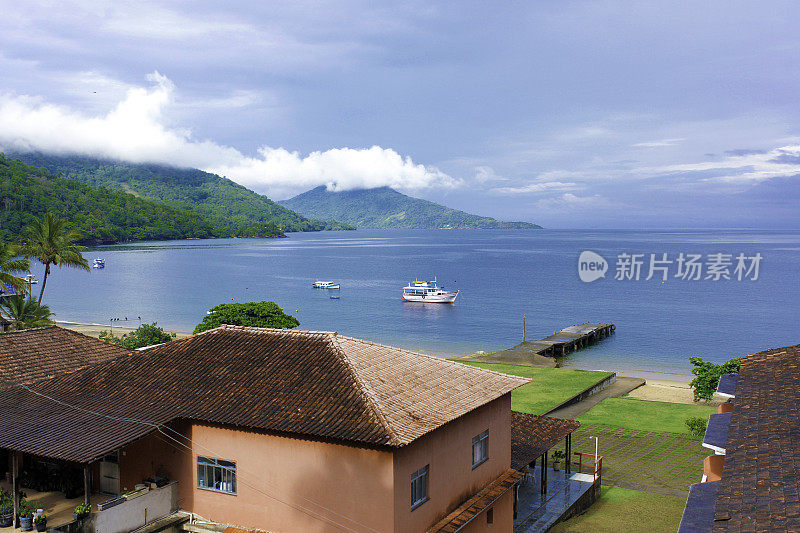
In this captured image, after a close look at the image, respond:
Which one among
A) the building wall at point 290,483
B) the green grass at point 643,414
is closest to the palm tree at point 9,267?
the building wall at point 290,483

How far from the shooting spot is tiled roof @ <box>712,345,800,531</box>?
8.95m

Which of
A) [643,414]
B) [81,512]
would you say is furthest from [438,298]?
[81,512]

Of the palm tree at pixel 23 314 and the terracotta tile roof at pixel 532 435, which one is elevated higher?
the palm tree at pixel 23 314

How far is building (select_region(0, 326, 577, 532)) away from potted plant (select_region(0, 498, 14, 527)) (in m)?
1.18

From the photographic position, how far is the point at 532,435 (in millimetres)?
24938

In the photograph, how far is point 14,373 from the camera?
878 inches

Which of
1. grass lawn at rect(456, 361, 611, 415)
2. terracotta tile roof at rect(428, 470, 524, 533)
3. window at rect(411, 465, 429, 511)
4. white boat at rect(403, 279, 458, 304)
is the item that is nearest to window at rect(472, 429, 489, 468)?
terracotta tile roof at rect(428, 470, 524, 533)

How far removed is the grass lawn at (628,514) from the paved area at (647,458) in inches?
42.1

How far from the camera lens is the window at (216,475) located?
1716 centimetres

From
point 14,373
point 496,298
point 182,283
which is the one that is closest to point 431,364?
point 14,373

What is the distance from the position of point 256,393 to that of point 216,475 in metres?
2.38

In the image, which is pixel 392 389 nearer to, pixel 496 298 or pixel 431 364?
pixel 431 364

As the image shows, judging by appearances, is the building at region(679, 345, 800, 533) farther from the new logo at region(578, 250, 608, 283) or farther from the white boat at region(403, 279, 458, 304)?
the new logo at region(578, 250, 608, 283)

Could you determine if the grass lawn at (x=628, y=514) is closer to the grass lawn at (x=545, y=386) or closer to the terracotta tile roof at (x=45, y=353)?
the grass lawn at (x=545, y=386)
